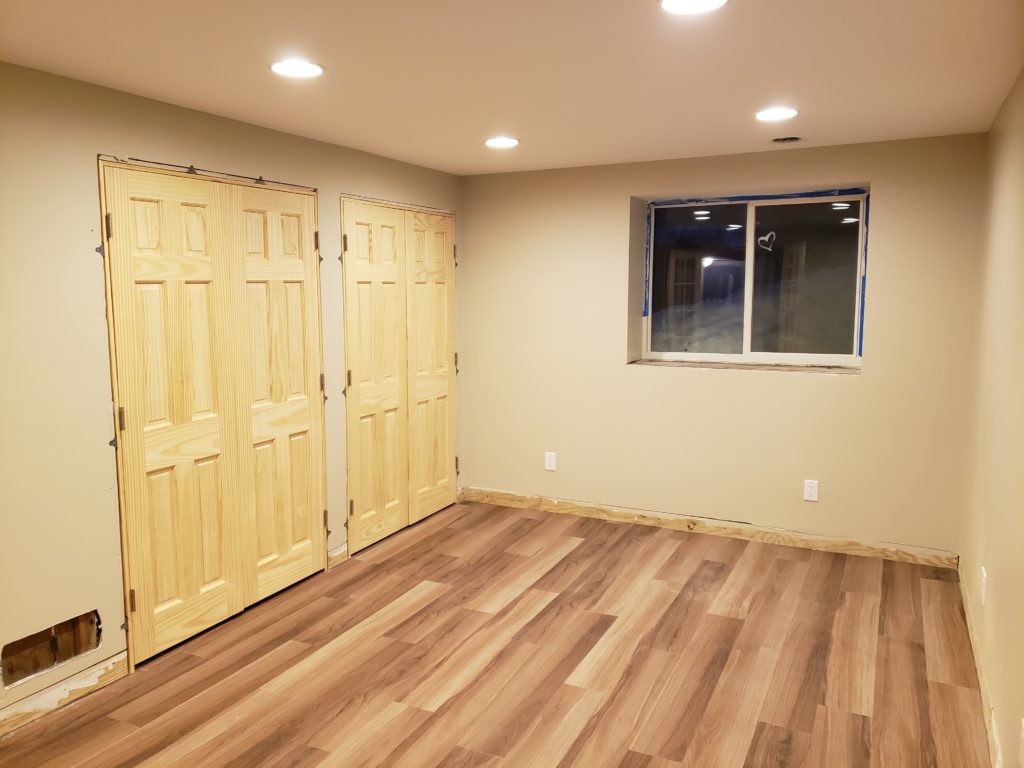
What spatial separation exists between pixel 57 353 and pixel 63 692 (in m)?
1.23

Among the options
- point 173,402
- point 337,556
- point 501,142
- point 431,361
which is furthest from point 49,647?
point 501,142

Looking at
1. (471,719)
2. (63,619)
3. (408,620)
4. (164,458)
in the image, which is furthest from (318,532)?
(471,719)

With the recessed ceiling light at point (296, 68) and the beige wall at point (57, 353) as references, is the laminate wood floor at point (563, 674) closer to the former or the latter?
the beige wall at point (57, 353)

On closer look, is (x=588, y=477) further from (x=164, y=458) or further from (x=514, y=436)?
(x=164, y=458)

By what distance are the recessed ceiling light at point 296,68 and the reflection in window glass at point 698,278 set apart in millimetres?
2799

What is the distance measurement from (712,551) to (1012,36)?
2912 millimetres

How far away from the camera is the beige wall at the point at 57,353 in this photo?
2516mm

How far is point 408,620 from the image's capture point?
3.42 m

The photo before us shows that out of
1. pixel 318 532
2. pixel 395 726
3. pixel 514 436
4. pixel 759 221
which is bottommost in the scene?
pixel 395 726

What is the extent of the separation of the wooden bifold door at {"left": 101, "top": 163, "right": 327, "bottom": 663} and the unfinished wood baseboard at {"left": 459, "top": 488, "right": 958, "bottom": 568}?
157cm

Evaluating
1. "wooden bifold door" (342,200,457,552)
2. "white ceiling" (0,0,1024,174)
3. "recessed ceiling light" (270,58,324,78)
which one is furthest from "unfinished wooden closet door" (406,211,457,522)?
"recessed ceiling light" (270,58,324,78)

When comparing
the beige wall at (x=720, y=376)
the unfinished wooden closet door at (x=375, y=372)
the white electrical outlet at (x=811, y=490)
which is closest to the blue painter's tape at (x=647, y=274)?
the beige wall at (x=720, y=376)

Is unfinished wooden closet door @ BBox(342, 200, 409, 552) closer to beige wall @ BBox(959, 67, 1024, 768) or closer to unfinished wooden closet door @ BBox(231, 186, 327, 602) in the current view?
unfinished wooden closet door @ BBox(231, 186, 327, 602)

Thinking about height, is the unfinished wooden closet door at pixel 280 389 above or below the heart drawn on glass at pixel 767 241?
below
